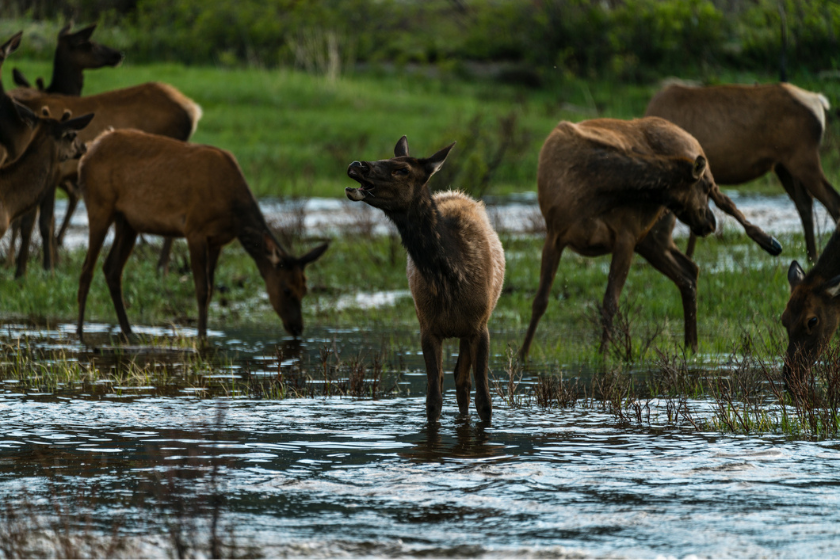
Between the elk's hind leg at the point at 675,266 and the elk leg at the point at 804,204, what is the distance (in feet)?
8.69

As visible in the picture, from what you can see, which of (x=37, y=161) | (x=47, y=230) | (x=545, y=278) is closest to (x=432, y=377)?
(x=545, y=278)

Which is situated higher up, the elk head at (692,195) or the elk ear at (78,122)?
the elk ear at (78,122)

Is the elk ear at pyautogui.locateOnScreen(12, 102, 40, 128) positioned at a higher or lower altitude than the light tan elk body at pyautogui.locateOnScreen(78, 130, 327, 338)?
higher

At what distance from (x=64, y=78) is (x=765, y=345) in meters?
10.6

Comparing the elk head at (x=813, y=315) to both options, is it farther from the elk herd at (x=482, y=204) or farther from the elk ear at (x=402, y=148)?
the elk ear at (x=402, y=148)

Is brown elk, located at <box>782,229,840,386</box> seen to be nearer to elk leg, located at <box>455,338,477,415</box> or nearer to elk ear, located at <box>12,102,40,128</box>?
elk leg, located at <box>455,338,477,415</box>

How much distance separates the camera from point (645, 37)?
33.8 metres

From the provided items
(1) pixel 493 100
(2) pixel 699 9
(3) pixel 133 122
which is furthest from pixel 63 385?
(2) pixel 699 9

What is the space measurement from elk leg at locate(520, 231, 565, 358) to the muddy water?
2.10m

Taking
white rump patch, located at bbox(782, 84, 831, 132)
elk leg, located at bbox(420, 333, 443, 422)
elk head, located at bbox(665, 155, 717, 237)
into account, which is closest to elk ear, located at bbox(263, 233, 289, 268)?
elk head, located at bbox(665, 155, 717, 237)

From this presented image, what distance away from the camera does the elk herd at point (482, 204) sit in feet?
22.3

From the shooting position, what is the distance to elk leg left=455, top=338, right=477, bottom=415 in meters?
7.19

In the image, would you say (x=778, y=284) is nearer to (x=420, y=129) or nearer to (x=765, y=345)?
(x=765, y=345)

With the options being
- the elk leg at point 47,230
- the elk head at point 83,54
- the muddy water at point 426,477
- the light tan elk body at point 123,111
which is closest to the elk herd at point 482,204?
the elk leg at point 47,230
